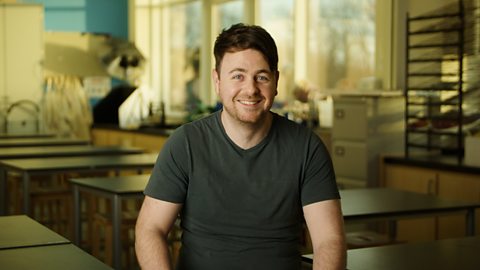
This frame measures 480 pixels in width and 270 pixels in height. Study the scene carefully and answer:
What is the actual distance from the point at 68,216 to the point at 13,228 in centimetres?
297

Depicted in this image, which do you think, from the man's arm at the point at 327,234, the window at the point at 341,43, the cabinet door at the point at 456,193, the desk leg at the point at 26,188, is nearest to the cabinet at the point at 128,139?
the window at the point at 341,43

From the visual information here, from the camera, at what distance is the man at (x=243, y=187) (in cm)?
219

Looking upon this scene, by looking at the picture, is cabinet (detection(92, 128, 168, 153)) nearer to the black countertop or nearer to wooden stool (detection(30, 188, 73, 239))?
wooden stool (detection(30, 188, 73, 239))

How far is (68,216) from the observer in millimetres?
6031

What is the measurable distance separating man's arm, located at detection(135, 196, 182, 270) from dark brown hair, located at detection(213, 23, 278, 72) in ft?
1.32

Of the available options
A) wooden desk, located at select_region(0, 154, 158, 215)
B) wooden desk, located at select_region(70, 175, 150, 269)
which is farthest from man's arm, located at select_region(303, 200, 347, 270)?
wooden desk, located at select_region(0, 154, 158, 215)

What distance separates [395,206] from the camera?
3.67m

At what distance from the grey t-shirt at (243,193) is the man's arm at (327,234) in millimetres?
26

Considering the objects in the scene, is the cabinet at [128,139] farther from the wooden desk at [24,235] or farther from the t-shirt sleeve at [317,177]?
the t-shirt sleeve at [317,177]

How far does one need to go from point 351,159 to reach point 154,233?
347 centimetres

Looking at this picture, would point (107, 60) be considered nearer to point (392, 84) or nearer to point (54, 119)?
point (54, 119)

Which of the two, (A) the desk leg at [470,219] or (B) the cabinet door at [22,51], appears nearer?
(A) the desk leg at [470,219]

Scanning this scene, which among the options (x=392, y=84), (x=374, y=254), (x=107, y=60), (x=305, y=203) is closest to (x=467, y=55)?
(x=392, y=84)

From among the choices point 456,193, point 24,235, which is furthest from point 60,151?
point 24,235
